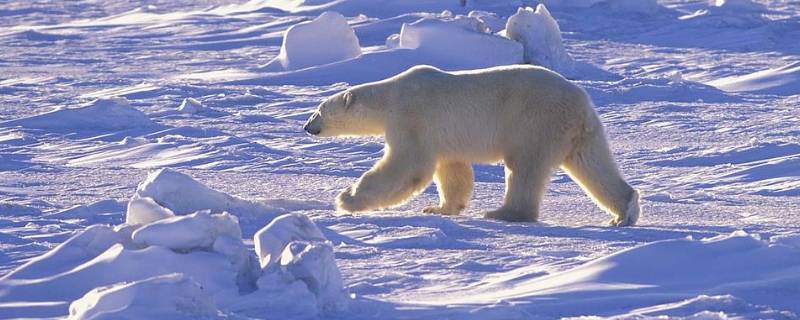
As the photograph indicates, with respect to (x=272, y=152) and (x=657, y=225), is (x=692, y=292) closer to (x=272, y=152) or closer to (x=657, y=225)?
(x=657, y=225)

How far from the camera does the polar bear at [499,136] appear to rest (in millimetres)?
6230

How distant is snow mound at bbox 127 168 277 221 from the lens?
5.85 meters

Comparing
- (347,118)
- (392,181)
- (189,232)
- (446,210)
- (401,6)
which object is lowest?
(401,6)

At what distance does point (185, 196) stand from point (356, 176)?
255cm

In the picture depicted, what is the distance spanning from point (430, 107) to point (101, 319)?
115 inches

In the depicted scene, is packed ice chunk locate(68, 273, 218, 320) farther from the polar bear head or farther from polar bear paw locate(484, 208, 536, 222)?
the polar bear head

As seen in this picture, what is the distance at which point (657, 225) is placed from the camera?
6258 mm

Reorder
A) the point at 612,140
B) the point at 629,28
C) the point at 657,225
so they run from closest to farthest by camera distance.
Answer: the point at 657,225 < the point at 612,140 < the point at 629,28

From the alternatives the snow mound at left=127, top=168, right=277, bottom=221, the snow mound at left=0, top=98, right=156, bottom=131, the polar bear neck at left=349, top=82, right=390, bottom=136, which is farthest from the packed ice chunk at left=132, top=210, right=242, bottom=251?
the snow mound at left=0, top=98, right=156, bottom=131

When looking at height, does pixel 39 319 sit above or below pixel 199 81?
above

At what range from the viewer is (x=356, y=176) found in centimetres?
840

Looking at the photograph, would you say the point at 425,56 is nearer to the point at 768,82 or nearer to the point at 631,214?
the point at 768,82

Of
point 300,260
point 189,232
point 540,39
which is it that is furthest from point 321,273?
point 540,39

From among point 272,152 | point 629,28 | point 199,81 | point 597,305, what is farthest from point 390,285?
point 629,28
